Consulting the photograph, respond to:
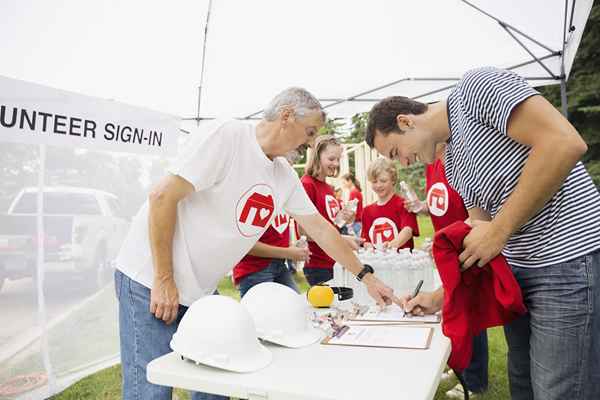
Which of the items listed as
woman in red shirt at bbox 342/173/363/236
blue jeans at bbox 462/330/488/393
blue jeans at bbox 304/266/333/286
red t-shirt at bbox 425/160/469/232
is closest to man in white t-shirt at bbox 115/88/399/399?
red t-shirt at bbox 425/160/469/232

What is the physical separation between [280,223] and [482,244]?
5.57 ft

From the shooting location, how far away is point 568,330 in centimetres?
109

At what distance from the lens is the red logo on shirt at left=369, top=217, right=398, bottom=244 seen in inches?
125

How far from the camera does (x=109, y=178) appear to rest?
10.8 feet

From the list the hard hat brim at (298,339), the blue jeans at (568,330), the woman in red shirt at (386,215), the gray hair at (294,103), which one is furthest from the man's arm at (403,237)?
the blue jeans at (568,330)

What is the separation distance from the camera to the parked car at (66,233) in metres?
2.59

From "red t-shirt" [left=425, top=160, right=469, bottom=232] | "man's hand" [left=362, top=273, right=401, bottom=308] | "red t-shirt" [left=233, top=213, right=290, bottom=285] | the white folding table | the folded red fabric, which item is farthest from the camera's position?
"red t-shirt" [left=425, top=160, right=469, bottom=232]

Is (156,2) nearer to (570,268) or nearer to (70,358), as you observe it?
(70,358)

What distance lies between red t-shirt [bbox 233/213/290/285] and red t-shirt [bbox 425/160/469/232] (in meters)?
0.94

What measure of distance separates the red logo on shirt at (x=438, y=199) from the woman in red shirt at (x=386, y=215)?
1.23ft

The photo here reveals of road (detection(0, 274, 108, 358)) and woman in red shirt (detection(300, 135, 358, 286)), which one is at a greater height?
woman in red shirt (detection(300, 135, 358, 286))

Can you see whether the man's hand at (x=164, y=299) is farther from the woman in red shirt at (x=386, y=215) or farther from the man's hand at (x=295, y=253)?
the woman in red shirt at (x=386, y=215)

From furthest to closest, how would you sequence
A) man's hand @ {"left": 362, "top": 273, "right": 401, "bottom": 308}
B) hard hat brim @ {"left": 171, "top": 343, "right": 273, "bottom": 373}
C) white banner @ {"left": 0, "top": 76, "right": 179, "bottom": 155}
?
white banner @ {"left": 0, "top": 76, "right": 179, "bottom": 155} → man's hand @ {"left": 362, "top": 273, "right": 401, "bottom": 308} → hard hat brim @ {"left": 171, "top": 343, "right": 273, "bottom": 373}

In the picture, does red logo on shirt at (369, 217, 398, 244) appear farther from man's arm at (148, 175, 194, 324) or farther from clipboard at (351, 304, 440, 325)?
man's arm at (148, 175, 194, 324)
